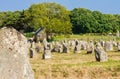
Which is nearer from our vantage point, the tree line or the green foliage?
the tree line

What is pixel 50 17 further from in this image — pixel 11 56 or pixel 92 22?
pixel 11 56

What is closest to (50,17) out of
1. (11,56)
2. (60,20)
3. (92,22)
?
(60,20)

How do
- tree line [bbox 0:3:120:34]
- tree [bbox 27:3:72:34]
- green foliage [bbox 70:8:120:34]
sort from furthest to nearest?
green foliage [bbox 70:8:120:34] → tree line [bbox 0:3:120:34] → tree [bbox 27:3:72:34]

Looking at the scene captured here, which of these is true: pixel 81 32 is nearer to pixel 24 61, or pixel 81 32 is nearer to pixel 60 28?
pixel 60 28

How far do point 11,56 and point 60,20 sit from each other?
8103 cm

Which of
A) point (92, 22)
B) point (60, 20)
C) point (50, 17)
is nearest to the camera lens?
point (60, 20)

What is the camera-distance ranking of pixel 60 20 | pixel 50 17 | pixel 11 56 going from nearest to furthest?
pixel 11 56, pixel 60 20, pixel 50 17

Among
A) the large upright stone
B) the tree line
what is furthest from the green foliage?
the large upright stone

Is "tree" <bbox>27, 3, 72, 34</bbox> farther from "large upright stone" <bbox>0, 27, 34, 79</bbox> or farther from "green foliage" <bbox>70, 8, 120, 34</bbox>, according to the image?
"large upright stone" <bbox>0, 27, 34, 79</bbox>

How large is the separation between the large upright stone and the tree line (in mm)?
59943

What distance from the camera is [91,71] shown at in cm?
2453

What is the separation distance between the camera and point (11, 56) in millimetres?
12836

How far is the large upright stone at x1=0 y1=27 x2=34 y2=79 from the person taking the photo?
41.9 feet

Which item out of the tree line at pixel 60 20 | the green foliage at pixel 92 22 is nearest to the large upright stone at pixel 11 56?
the tree line at pixel 60 20
